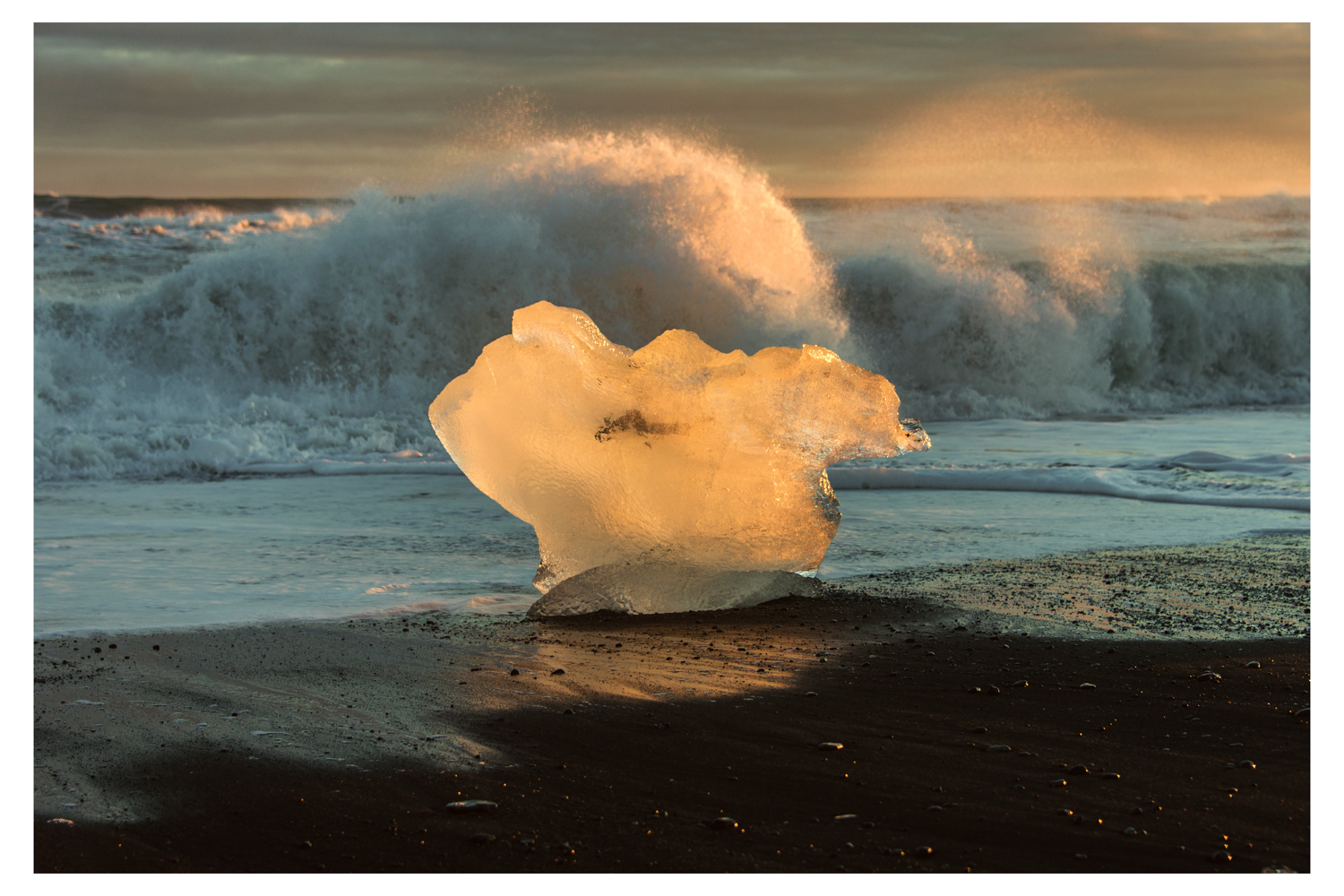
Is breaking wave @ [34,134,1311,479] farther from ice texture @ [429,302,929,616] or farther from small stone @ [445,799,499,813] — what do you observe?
small stone @ [445,799,499,813]

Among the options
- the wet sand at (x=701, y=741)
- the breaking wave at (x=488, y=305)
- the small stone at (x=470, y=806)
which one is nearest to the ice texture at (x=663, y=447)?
the wet sand at (x=701, y=741)

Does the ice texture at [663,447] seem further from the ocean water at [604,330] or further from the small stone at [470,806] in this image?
the small stone at [470,806]

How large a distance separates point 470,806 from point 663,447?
207 centimetres

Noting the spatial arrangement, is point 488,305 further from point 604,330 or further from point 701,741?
point 701,741

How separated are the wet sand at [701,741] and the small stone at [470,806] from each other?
0.02 meters

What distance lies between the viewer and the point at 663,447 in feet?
14.3

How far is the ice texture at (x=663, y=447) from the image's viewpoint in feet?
14.0

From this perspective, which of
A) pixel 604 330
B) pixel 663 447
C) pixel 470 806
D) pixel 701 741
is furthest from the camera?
pixel 604 330

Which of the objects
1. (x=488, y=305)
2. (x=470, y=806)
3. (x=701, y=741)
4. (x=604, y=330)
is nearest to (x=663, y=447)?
(x=701, y=741)

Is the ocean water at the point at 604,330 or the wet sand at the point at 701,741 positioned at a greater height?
the ocean water at the point at 604,330

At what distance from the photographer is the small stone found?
8.05 ft

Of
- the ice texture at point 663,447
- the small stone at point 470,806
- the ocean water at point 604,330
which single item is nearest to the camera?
the small stone at point 470,806

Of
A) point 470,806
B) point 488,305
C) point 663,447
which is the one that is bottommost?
point 470,806

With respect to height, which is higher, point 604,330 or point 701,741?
point 604,330
